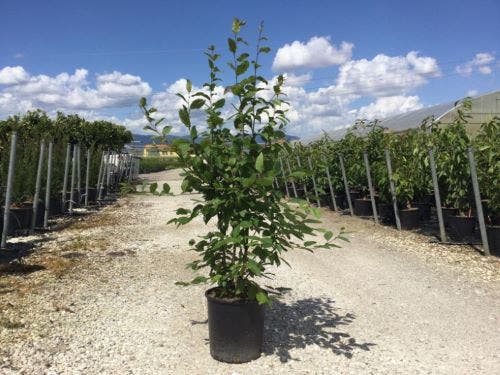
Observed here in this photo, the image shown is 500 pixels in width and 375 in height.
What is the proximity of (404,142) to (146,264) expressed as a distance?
557cm

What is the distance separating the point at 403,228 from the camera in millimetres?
8781

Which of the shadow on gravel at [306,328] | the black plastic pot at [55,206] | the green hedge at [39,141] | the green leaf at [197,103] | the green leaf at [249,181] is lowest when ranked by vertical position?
the shadow on gravel at [306,328]

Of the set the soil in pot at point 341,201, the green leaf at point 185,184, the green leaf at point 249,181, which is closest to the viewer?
the green leaf at point 249,181

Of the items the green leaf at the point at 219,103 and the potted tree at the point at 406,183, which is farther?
the potted tree at the point at 406,183

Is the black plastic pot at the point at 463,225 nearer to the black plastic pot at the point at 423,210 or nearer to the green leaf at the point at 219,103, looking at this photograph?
the black plastic pot at the point at 423,210

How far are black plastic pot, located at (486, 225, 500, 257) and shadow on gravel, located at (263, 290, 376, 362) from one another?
301cm

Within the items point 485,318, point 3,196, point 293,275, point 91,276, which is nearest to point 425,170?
point 293,275

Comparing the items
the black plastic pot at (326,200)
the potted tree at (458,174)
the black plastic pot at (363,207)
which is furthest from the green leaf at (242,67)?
the black plastic pot at (326,200)

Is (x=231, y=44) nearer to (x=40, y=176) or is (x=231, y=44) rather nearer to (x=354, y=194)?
(x=40, y=176)

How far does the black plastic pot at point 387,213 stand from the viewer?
9281 mm

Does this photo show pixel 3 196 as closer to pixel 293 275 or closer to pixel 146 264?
pixel 146 264

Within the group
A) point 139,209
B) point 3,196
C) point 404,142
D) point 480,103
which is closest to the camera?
point 3,196

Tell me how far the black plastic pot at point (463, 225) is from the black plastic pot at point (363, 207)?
3.10 metres

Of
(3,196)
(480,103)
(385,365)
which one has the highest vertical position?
(480,103)
